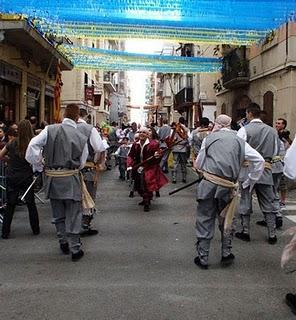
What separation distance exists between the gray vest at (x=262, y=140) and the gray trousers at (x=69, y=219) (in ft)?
8.59

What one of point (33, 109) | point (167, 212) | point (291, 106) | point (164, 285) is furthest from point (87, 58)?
point (164, 285)

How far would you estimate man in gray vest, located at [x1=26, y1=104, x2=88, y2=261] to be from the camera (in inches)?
236

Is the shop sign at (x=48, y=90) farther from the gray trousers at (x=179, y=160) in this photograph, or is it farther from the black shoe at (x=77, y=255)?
the black shoe at (x=77, y=255)

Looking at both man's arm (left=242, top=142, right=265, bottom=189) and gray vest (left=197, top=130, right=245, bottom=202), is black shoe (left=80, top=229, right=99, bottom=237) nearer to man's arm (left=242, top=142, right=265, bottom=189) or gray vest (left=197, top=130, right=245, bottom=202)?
gray vest (left=197, top=130, right=245, bottom=202)

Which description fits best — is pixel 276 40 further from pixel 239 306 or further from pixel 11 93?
pixel 239 306

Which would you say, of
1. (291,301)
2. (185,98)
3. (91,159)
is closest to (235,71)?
(91,159)

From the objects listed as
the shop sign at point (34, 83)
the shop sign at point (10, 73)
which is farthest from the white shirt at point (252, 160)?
the shop sign at point (34, 83)

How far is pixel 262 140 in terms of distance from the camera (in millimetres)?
7082

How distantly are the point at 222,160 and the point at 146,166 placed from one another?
13.9ft

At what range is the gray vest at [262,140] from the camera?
278 inches

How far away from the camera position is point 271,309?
4520mm

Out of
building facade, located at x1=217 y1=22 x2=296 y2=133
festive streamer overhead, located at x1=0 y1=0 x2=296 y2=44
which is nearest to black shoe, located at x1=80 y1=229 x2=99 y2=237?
festive streamer overhead, located at x1=0 y1=0 x2=296 y2=44

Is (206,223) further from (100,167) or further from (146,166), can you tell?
(146,166)

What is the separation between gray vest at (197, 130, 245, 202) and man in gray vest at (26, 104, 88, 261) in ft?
4.98
